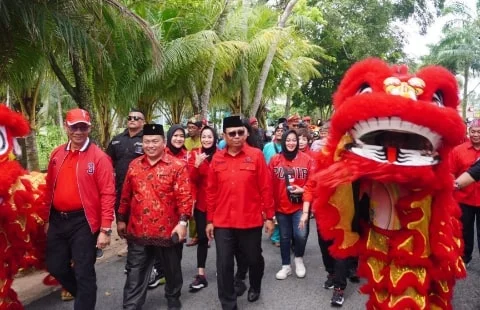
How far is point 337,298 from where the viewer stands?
4043 millimetres

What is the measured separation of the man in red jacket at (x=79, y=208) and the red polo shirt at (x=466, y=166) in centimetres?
351

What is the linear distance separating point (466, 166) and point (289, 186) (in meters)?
1.88

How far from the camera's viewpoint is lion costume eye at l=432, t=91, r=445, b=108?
2.53 meters

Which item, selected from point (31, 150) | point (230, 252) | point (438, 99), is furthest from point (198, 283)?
point (31, 150)

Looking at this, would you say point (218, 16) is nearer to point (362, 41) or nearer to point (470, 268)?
point (470, 268)

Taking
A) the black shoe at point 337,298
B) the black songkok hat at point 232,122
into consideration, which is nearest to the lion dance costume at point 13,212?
the black songkok hat at point 232,122

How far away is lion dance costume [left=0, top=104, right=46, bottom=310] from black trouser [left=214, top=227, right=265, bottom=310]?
57.7 inches

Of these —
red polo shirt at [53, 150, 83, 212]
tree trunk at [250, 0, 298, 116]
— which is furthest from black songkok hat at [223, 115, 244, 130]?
tree trunk at [250, 0, 298, 116]

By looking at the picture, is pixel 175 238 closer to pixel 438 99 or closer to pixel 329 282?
pixel 329 282

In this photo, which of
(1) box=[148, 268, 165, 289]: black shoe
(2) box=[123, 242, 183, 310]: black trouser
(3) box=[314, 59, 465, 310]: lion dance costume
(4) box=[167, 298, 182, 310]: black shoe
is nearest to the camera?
(3) box=[314, 59, 465, 310]: lion dance costume

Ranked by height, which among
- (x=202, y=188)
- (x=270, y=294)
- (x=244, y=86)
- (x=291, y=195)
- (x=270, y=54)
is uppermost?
(x=270, y=54)

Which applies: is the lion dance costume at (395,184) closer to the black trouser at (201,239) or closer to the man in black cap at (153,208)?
the man in black cap at (153,208)

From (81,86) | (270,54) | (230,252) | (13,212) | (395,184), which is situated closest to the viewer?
(395,184)

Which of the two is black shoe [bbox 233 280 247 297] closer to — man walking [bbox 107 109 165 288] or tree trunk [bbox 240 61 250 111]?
man walking [bbox 107 109 165 288]
